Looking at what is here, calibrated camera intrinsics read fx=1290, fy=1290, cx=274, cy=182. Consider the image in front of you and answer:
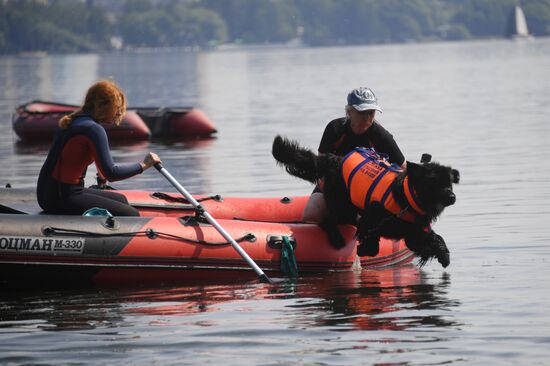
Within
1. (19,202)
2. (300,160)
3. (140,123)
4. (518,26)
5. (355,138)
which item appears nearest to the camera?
(300,160)

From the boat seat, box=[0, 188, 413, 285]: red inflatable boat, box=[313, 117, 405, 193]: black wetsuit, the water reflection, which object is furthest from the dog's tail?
the boat seat

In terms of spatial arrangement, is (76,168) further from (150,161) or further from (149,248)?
(149,248)

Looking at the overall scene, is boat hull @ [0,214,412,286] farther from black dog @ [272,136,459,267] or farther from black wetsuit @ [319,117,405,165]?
black wetsuit @ [319,117,405,165]

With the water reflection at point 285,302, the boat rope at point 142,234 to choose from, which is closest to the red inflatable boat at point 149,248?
the boat rope at point 142,234

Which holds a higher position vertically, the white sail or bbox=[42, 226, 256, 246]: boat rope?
the white sail

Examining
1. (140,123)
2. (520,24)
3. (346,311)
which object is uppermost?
(520,24)

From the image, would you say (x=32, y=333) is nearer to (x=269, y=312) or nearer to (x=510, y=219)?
(x=269, y=312)

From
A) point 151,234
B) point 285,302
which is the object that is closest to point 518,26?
point 151,234

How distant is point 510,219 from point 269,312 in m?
4.83

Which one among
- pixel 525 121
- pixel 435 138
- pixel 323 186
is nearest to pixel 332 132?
pixel 323 186

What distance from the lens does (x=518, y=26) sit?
17788 cm

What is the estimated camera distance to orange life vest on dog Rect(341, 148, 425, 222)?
33.7ft

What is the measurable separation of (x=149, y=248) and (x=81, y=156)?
0.93 metres

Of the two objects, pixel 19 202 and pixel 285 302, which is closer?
pixel 285 302
